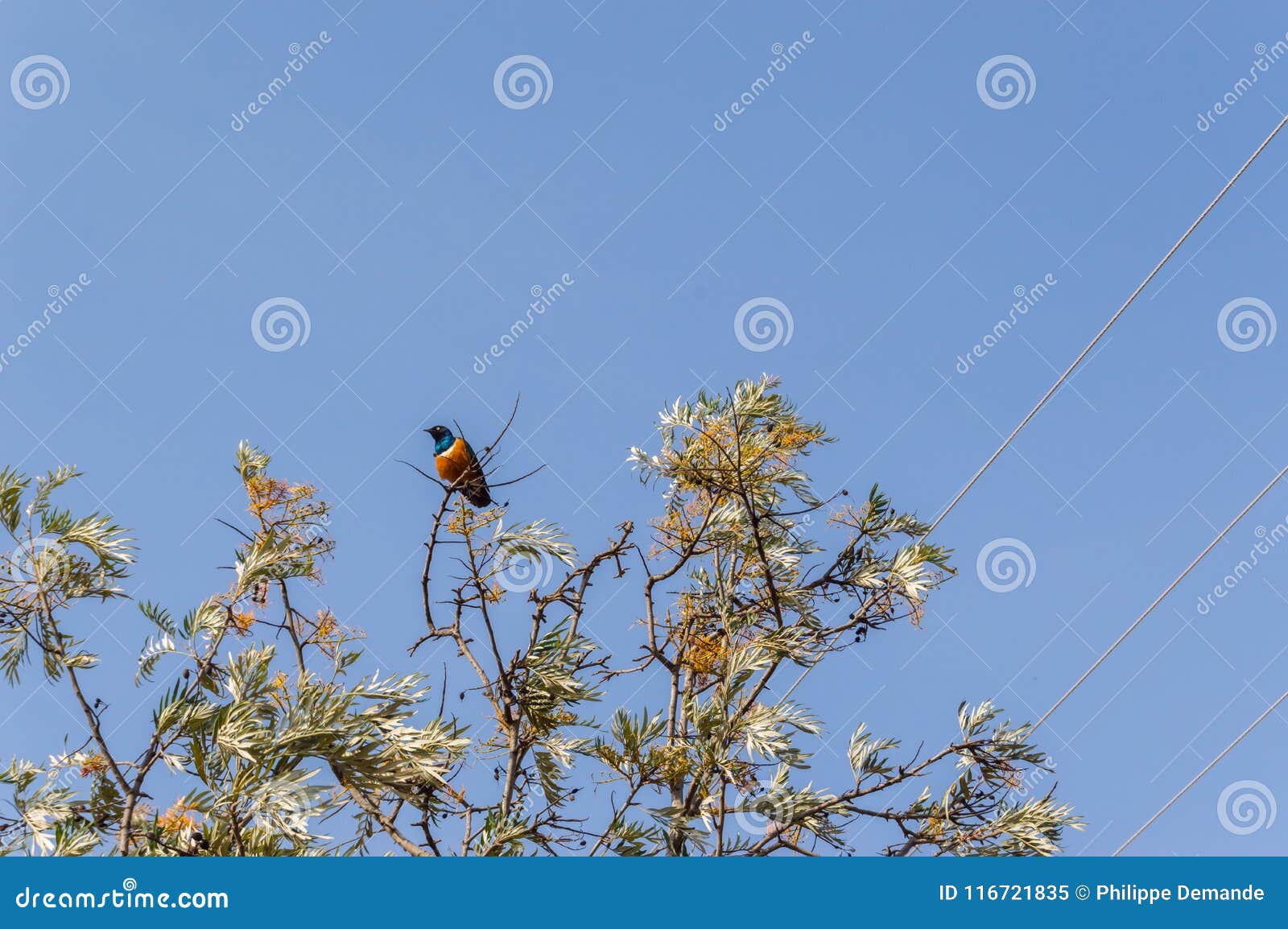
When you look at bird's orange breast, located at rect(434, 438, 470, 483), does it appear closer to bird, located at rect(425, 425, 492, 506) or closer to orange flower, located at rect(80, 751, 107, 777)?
bird, located at rect(425, 425, 492, 506)

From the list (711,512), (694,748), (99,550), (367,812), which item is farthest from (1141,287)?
(99,550)

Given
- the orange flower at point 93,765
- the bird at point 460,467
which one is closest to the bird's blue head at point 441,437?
the bird at point 460,467

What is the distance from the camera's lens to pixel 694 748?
432 centimetres

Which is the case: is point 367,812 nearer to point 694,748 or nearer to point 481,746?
point 481,746

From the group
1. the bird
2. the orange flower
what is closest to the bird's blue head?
the bird

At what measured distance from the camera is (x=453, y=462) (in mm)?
5324

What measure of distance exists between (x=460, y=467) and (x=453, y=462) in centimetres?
4

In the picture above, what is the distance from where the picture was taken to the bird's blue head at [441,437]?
5.92m

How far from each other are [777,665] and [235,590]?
204 centimetres

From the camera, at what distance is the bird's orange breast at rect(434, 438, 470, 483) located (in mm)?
5297

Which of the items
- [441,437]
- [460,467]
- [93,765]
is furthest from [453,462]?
[93,765]

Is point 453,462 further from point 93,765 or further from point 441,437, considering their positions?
point 93,765

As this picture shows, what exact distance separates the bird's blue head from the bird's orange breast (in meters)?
0.36
